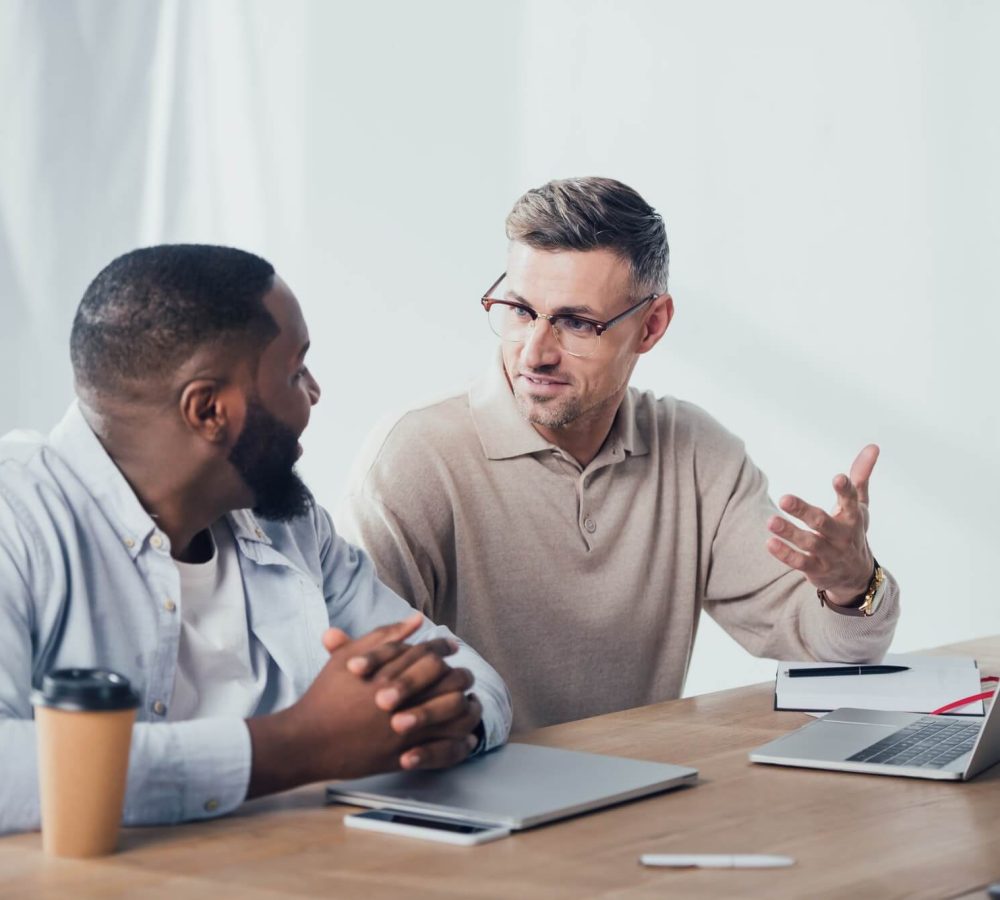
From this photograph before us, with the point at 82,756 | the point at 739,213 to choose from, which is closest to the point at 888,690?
the point at 82,756

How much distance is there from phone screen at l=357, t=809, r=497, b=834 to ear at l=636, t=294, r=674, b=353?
1.25 metres

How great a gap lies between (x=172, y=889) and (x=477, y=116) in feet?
10.4

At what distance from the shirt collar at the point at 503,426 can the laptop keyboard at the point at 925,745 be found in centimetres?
81

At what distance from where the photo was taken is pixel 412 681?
1321 millimetres

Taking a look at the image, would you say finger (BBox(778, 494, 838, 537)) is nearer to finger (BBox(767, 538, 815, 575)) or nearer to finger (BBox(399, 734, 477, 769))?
finger (BBox(767, 538, 815, 575))

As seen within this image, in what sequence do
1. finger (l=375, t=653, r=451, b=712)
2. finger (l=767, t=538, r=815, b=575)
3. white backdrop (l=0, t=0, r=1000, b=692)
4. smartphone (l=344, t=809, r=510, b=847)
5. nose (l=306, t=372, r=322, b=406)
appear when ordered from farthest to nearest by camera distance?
white backdrop (l=0, t=0, r=1000, b=692) → finger (l=767, t=538, r=815, b=575) → nose (l=306, t=372, r=322, b=406) → finger (l=375, t=653, r=451, b=712) → smartphone (l=344, t=809, r=510, b=847)

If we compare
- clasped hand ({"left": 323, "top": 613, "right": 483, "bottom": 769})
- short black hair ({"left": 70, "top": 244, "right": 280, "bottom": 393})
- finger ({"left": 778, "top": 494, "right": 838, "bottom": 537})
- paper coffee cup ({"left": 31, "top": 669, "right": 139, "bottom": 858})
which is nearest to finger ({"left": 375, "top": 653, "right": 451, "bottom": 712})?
clasped hand ({"left": 323, "top": 613, "right": 483, "bottom": 769})

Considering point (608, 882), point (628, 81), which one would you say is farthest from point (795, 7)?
point (608, 882)

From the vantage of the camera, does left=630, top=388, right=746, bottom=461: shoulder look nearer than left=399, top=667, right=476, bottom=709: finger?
No

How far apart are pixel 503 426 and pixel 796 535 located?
57 centimetres

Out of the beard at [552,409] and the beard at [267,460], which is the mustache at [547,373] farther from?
the beard at [267,460]

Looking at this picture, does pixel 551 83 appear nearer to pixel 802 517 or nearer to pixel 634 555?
pixel 634 555

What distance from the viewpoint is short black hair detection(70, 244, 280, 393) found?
142 centimetres

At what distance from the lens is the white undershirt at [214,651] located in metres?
1.50
